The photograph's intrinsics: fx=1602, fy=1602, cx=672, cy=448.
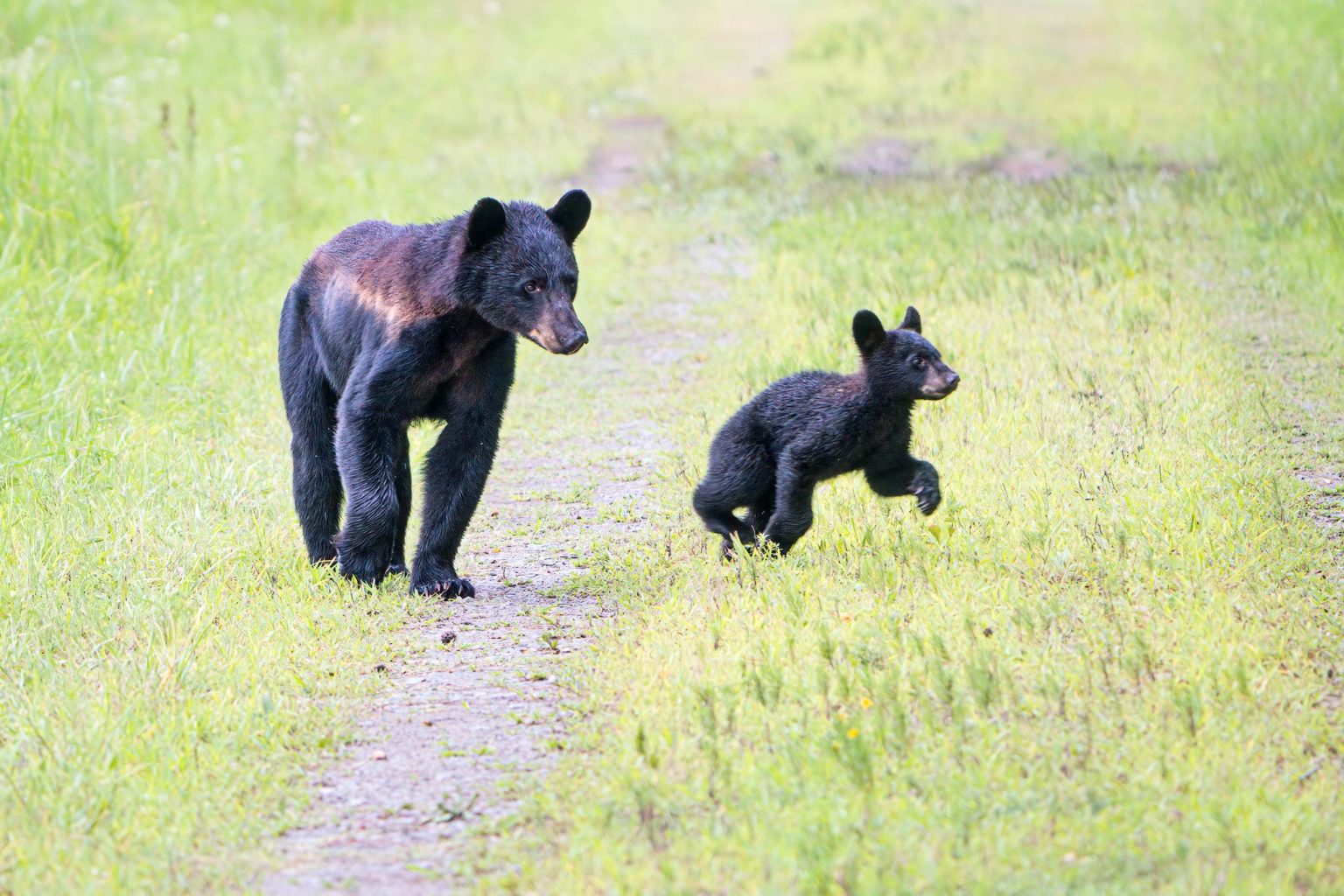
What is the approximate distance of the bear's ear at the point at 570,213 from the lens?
250 inches

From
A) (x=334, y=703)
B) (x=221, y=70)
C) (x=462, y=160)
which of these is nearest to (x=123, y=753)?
(x=334, y=703)

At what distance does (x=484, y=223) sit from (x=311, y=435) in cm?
133

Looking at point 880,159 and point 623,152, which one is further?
point 623,152

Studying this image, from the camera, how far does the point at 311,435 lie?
22.2 feet

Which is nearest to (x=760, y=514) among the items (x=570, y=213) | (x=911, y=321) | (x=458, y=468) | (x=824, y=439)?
(x=824, y=439)

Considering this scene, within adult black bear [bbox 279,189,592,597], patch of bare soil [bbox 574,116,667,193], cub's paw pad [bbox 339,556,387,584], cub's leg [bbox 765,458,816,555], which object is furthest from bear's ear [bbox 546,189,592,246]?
patch of bare soil [bbox 574,116,667,193]

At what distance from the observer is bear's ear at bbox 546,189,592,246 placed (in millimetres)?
6348

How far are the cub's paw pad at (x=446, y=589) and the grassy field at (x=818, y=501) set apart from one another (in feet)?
0.44

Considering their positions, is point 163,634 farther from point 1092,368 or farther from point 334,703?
point 1092,368

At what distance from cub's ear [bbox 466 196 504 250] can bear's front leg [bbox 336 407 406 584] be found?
768 millimetres

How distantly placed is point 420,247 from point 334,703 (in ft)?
6.64

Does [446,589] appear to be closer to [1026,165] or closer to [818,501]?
[818,501]

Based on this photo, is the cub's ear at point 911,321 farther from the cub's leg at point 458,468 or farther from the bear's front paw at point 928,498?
the cub's leg at point 458,468

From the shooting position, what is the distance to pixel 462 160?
1580 cm
